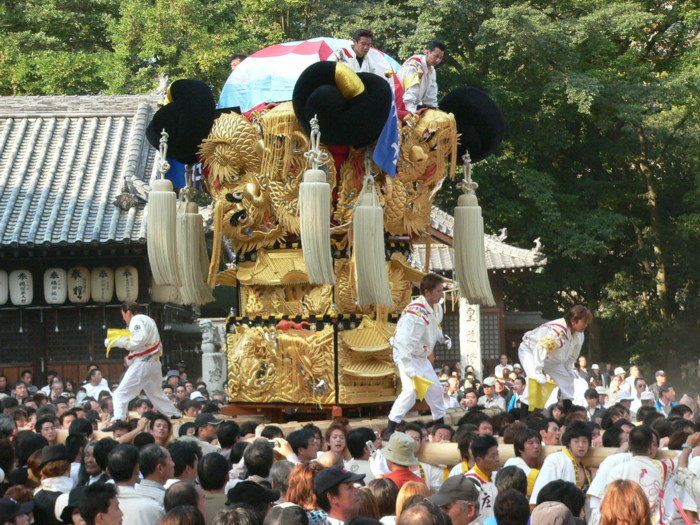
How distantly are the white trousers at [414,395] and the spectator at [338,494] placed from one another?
4.24 m

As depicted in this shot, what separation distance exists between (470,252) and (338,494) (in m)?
5.66

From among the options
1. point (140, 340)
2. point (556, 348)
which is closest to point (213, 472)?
point (556, 348)

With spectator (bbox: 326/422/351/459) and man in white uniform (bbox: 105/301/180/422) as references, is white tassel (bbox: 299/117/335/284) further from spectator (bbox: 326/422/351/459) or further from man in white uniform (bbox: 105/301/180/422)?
man in white uniform (bbox: 105/301/180/422)

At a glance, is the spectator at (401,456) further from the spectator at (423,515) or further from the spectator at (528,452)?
the spectator at (423,515)

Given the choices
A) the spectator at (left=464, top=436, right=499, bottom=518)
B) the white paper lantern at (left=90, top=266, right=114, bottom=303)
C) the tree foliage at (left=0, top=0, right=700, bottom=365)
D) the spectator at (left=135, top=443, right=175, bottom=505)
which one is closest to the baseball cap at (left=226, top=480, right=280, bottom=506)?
the spectator at (left=135, top=443, right=175, bottom=505)

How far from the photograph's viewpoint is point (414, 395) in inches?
397

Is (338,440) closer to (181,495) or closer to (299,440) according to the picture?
(299,440)

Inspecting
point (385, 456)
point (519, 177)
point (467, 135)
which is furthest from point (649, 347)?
point (385, 456)

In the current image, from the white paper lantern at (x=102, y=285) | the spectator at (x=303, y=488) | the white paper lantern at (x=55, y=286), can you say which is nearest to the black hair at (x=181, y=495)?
the spectator at (x=303, y=488)

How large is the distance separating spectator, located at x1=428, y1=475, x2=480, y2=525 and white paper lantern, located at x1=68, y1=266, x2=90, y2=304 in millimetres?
13533

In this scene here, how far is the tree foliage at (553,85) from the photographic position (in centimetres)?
2573

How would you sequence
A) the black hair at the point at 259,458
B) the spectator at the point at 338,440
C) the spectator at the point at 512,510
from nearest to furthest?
the spectator at the point at 512,510 < the black hair at the point at 259,458 < the spectator at the point at 338,440

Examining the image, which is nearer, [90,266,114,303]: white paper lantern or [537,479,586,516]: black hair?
[537,479,586,516]: black hair

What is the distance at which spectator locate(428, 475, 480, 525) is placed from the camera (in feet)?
19.2
